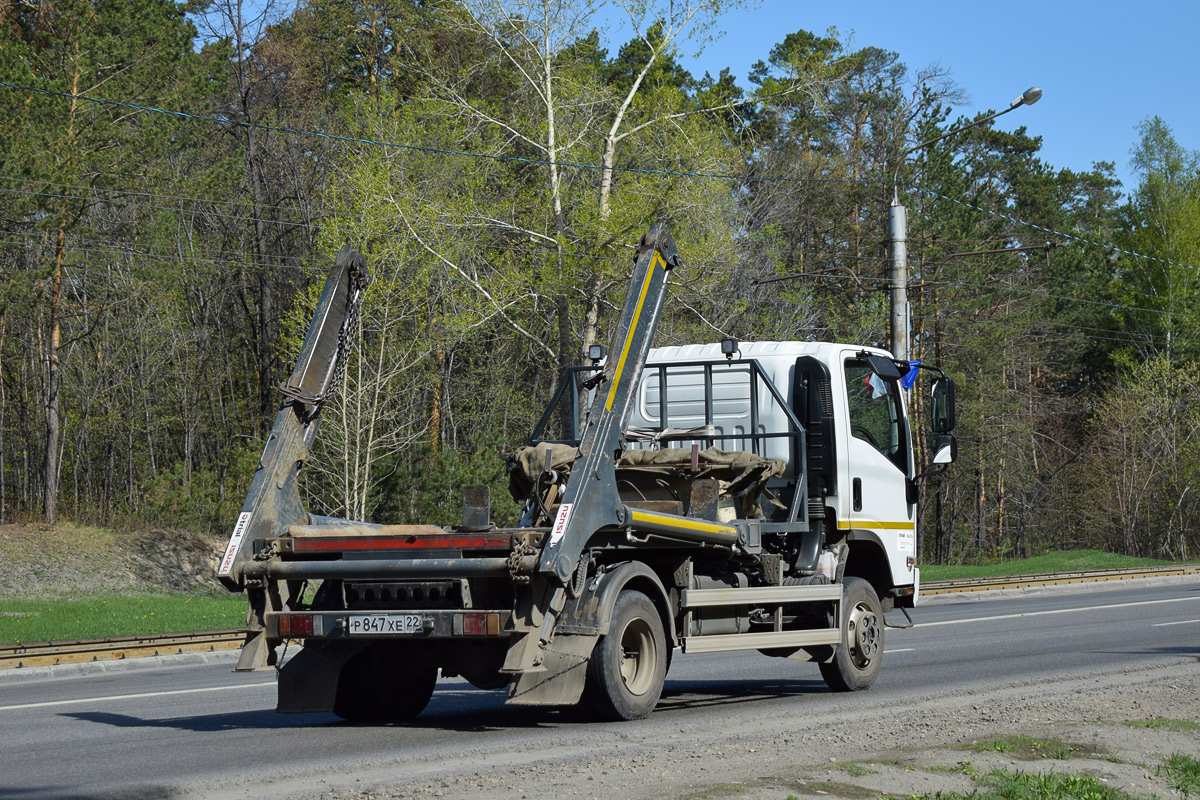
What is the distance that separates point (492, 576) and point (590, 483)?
82cm

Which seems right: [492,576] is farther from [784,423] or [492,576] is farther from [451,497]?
[451,497]

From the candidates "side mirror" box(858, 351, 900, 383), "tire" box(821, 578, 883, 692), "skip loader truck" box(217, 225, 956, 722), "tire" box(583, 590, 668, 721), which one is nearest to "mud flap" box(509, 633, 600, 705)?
"skip loader truck" box(217, 225, 956, 722)

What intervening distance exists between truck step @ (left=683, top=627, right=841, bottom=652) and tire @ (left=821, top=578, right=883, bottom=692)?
0.26 m

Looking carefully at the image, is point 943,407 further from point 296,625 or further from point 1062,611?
point 1062,611

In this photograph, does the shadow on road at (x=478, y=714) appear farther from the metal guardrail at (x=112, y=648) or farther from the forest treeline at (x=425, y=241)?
the forest treeline at (x=425, y=241)

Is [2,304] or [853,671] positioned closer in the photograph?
[853,671]

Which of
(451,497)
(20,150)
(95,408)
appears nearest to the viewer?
(20,150)

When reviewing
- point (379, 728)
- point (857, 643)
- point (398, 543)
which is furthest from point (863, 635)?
point (398, 543)

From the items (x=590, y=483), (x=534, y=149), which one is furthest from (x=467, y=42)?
(x=590, y=483)

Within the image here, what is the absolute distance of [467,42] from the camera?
1470 inches

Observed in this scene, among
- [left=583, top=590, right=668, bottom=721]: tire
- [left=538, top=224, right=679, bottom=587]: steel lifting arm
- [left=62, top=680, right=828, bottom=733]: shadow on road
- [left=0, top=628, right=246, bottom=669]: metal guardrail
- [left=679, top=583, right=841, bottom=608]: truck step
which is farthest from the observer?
[left=0, top=628, right=246, bottom=669]: metal guardrail

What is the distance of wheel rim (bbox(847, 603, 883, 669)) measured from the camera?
10977 millimetres

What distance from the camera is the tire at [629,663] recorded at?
8.45 m

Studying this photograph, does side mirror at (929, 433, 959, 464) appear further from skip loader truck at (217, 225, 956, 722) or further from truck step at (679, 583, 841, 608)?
truck step at (679, 583, 841, 608)
